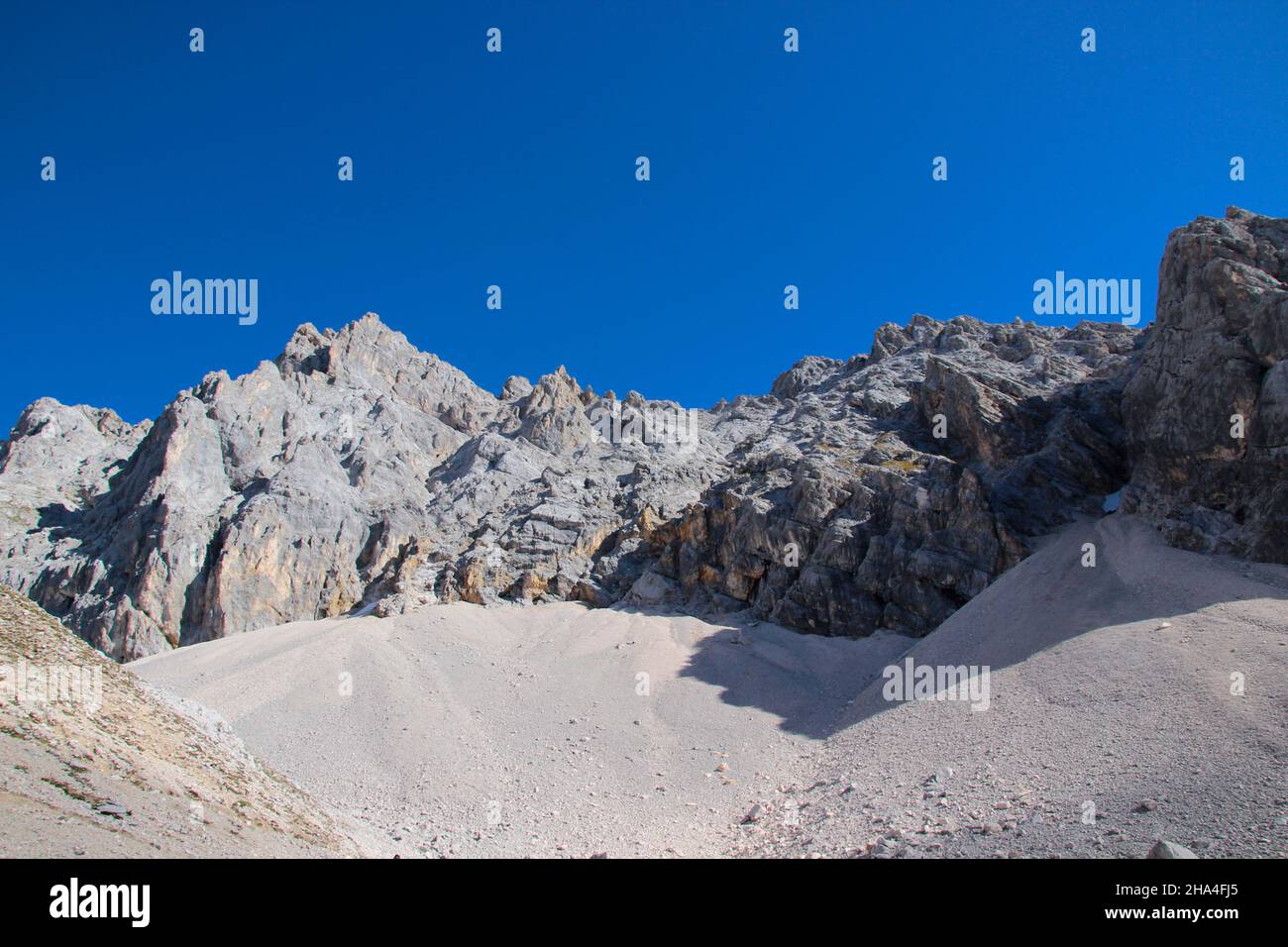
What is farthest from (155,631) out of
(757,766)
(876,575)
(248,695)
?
(876,575)

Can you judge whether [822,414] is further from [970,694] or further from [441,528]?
[970,694]

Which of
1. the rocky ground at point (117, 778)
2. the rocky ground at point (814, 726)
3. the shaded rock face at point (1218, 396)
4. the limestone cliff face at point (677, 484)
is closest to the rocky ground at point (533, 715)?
the rocky ground at point (814, 726)

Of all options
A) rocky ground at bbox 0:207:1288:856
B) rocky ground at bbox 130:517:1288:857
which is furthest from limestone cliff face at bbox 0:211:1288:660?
rocky ground at bbox 130:517:1288:857

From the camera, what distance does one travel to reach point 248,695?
36500mm

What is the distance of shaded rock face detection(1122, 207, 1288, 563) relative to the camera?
31922 millimetres

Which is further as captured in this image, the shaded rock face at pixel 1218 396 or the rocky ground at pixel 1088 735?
the shaded rock face at pixel 1218 396

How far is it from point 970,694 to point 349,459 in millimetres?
63966

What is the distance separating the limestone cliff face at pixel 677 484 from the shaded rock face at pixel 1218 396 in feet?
0.41

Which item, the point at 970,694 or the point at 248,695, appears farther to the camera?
the point at 248,695

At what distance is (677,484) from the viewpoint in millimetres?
70438

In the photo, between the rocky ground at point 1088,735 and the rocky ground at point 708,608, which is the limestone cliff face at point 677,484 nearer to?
the rocky ground at point 708,608

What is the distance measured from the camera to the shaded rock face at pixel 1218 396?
1257 inches
